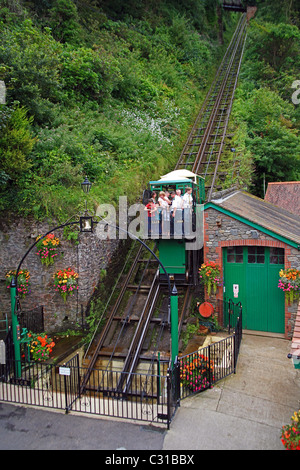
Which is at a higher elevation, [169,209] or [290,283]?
[169,209]

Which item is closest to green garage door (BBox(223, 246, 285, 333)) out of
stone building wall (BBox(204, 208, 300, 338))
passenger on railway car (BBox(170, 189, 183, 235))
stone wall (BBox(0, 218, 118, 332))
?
stone building wall (BBox(204, 208, 300, 338))

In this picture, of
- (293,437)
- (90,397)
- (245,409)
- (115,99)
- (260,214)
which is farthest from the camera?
(115,99)

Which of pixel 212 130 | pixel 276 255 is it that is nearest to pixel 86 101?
pixel 212 130

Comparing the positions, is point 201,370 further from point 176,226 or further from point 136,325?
point 176,226

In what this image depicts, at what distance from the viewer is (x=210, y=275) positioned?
12.2m

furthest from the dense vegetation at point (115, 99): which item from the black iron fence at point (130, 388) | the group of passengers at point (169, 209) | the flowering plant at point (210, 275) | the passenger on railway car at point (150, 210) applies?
the black iron fence at point (130, 388)

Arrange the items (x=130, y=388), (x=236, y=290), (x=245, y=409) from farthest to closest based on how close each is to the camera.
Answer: (x=236, y=290)
(x=130, y=388)
(x=245, y=409)

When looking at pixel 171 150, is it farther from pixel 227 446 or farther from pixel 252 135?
pixel 227 446

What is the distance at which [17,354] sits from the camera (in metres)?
10.2

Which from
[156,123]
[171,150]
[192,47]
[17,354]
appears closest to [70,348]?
[17,354]

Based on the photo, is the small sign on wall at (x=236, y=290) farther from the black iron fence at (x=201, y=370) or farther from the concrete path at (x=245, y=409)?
the black iron fence at (x=201, y=370)

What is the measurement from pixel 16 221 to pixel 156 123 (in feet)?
43.2

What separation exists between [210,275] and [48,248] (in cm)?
550

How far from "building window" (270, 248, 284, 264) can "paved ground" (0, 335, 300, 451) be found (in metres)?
3.55
